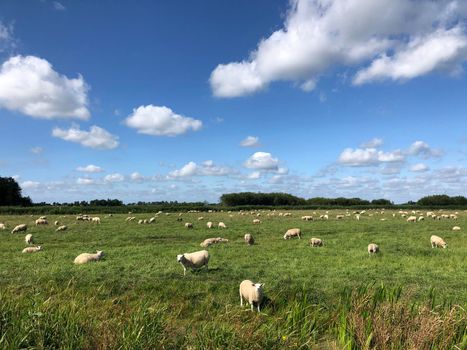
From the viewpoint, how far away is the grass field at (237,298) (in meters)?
7.50

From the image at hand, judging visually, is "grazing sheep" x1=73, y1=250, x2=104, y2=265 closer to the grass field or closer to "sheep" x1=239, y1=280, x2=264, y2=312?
the grass field

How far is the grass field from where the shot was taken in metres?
7.50

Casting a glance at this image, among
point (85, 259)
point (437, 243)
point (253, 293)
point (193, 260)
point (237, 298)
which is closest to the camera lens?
point (253, 293)

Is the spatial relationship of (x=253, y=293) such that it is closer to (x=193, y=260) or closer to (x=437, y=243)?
(x=193, y=260)

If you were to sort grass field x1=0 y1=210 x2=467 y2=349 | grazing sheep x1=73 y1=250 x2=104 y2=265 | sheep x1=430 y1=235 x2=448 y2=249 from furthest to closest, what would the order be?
1. sheep x1=430 y1=235 x2=448 y2=249
2. grazing sheep x1=73 y1=250 x2=104 y2=265
3. grass field x1=0 y1=210 x2=467 y2=349

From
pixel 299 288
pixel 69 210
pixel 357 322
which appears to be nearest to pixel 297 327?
pixel 357 322

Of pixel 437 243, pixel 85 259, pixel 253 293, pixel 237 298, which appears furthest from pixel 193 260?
pixel 437 243

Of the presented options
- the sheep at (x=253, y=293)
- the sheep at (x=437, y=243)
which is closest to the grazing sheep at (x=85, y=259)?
the sheep at (x=253, y=293)

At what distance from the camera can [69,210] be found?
73875 mm

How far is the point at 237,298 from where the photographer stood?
41.9 feet

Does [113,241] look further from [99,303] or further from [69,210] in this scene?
[69,210]

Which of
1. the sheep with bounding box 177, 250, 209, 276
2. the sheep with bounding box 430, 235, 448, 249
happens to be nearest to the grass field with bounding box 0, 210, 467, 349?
the sheep with bounding box 177, 250, 209, 276

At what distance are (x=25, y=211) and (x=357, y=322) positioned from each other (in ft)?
251

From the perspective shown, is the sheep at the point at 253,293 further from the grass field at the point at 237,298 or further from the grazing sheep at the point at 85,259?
the grazing sheep at the point at 85,259
